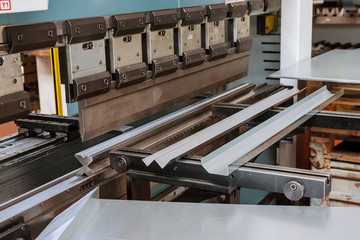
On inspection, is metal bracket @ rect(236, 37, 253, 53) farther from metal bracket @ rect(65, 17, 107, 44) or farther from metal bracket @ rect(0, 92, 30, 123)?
metal bracket @ rect(0, 92, 30, 123)

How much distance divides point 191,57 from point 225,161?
0.85 metres

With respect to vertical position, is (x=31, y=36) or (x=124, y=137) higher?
(x=31, y=36)

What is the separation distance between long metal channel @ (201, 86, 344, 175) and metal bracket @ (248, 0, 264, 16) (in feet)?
1.98

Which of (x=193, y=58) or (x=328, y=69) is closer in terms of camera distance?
(x=193, y=58)

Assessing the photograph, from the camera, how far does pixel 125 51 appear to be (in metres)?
1.93

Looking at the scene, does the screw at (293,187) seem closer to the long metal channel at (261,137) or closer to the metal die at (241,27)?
the long metal channel at (261,137)

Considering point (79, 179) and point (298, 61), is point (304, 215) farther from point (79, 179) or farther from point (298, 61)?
point (298, 61)

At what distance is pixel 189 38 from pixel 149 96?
1.17 ft

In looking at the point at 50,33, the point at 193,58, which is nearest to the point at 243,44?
the point at 193,58

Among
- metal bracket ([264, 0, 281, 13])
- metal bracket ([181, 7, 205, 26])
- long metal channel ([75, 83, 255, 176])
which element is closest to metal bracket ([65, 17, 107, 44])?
long metal channel ([75, 83, 255, 176])

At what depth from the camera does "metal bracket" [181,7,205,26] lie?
219 centimetres

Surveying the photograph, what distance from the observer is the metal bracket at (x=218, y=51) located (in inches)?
97.5

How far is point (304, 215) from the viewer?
49.8 inches

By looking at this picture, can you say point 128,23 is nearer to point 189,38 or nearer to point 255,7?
point 189,38
